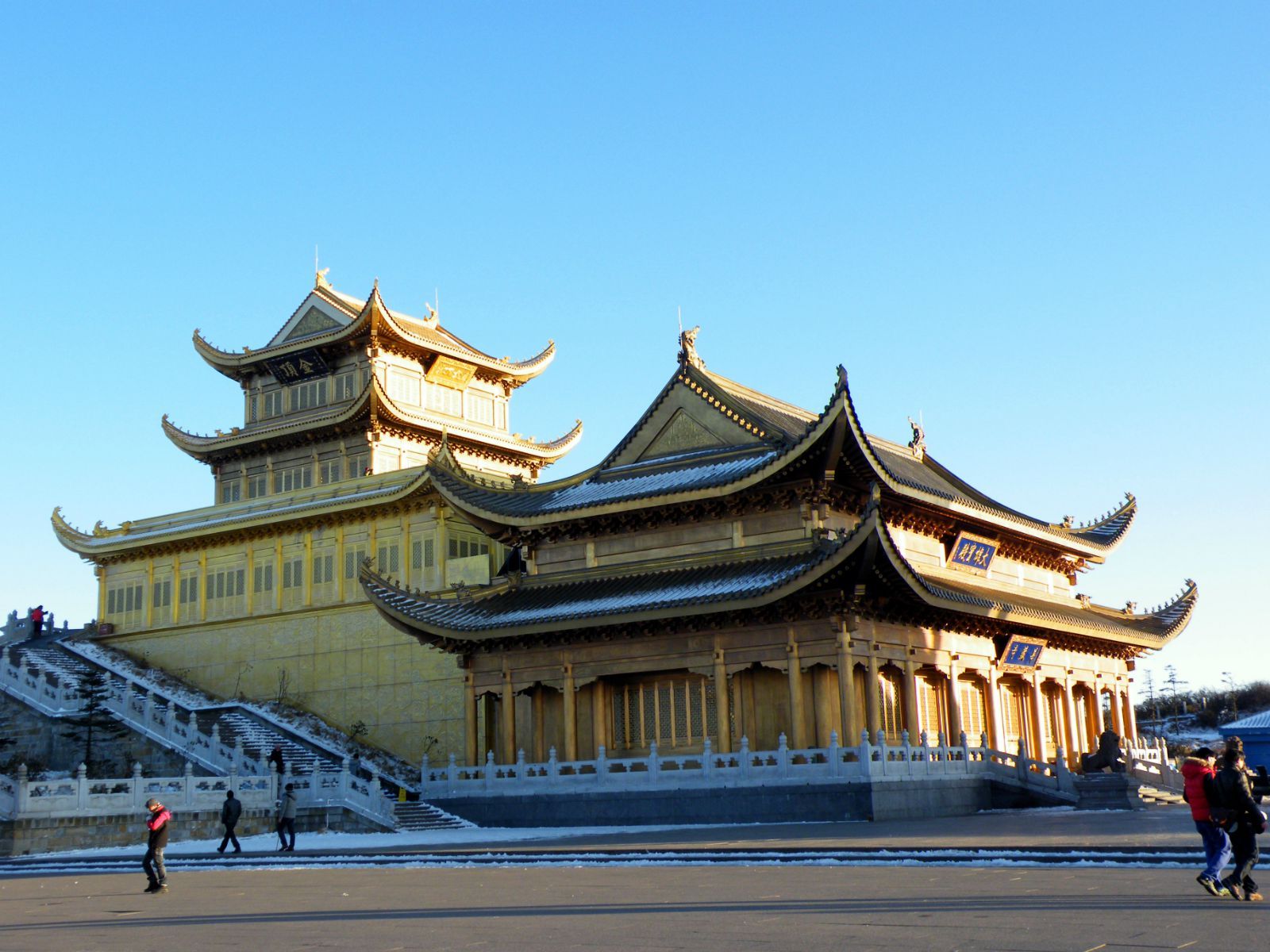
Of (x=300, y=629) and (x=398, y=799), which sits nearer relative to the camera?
(x=398, y=799)

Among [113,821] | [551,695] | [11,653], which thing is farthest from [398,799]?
[11,653]

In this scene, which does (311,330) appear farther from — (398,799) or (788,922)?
Result: (788,922)

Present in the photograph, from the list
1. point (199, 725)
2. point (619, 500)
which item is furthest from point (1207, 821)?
point (199, 725)

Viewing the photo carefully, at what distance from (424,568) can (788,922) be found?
33352mm

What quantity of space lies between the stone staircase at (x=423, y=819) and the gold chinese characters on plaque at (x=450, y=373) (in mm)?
25654

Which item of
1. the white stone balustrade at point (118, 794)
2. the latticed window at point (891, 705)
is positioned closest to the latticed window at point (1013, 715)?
the latticed window at point (891, 705)

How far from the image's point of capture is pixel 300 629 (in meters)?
45.6

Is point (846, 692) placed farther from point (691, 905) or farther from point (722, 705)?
point (691, 905)

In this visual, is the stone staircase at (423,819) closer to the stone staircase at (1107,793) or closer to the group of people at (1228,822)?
the stone staircase at (1107,793)

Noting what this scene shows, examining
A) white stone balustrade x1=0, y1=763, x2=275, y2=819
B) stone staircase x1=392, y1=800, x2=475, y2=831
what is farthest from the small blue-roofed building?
white stone balustrade x1=0, y1=763, x2=275, y2=819

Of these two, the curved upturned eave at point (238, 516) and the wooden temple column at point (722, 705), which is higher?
the curved upturned eave at point (238, 516)

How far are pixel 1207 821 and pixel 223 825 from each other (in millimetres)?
22246

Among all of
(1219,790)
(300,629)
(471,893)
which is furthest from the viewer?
(300,629)

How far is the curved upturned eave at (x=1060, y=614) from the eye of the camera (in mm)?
29000
